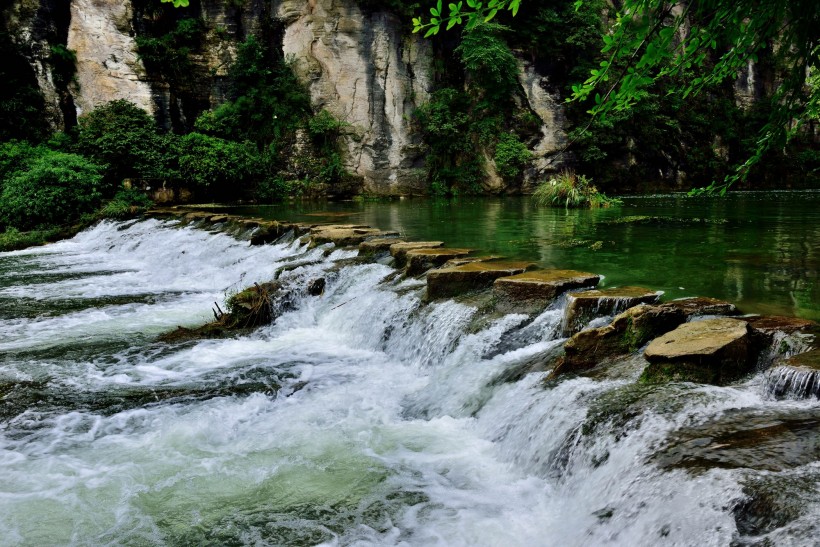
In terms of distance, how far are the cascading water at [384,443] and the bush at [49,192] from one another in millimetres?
11255

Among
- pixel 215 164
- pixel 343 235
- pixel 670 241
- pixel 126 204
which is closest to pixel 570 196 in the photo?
pixel 670 241

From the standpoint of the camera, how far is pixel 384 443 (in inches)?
167

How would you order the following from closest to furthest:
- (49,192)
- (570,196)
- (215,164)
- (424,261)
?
(424,261) < (49,192) < (570,196) < (215,164)

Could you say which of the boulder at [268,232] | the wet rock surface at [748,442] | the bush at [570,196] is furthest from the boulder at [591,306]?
the bush at [570,196]

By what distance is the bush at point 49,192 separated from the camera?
1608 centimetres

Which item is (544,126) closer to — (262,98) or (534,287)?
(262,98)

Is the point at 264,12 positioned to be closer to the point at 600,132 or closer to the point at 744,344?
the point at 600,132

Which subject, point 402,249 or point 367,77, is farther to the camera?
point 367,77

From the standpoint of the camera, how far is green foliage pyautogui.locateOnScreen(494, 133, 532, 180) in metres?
24.8

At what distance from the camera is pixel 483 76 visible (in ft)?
81.3

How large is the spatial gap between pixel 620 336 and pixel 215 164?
1913cm

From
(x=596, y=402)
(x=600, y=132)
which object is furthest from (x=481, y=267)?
(x=600, y=132)

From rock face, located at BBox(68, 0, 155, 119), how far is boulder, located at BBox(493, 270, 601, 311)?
20708 mm

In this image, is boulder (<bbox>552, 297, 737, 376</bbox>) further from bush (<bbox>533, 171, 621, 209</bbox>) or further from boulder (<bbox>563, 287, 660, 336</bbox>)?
bush (<bbox>533, 171, 621, 209</bbox>)
